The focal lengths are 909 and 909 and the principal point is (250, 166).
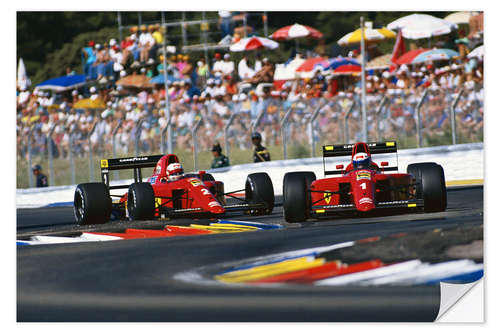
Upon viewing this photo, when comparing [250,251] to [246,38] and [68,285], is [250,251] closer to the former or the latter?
[68,285]

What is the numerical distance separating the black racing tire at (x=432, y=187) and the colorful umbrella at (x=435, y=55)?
950cm

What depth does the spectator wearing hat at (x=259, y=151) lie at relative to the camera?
18594 millimetres

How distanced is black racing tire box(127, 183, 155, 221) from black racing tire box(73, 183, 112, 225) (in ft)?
1.93

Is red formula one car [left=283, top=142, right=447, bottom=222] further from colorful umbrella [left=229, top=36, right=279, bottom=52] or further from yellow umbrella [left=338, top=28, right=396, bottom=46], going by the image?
yellow umbrella [left=338, top=28, right=396, bottom=46]

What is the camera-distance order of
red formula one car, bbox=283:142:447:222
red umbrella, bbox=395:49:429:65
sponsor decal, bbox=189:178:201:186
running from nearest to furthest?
red formula one car, bbox=283:142:447:222
sponsor decal, bbox=189:178:201:186
red umbrella, bbox=395:49:429:65

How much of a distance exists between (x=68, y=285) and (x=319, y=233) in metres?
3.41

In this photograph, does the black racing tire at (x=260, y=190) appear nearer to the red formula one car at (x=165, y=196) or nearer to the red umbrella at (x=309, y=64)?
the red formula one car at (x=165, y=196)

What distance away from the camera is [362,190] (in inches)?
440

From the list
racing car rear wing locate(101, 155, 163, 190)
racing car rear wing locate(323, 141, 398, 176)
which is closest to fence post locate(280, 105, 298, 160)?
racing car rear wing locate(101, 155, 163, 190)

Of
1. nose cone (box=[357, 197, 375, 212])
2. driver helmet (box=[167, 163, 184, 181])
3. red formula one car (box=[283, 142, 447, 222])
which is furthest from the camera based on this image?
driver helmet (box=[167, 163, 184, 181])

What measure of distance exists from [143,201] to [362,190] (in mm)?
2936

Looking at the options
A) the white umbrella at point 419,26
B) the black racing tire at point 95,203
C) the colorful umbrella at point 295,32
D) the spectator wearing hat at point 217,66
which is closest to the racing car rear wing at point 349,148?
the black racing tire at point 95,203

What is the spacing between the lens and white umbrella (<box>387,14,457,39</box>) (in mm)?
20594
